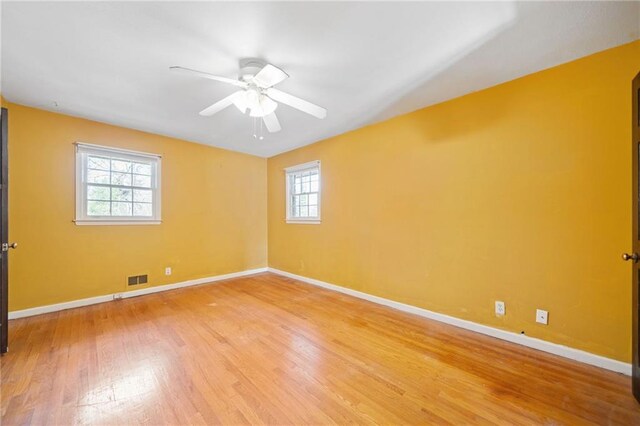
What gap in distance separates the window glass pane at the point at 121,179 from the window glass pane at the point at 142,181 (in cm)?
7

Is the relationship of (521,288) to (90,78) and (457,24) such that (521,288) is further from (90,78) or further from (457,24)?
(90,78)

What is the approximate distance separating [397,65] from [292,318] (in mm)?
2745

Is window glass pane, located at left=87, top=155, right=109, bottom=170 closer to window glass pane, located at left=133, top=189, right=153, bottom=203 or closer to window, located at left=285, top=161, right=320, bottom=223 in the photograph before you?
window glass pane, located at left=133, top=189, right=153, bottom=203

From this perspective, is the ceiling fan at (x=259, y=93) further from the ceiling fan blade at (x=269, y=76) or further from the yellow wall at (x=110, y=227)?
the yellow wall at (x=110, y=227)

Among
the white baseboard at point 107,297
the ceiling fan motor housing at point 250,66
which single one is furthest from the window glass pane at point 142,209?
the ceiling fan motor housing at point 250,66

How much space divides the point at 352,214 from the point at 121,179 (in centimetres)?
336

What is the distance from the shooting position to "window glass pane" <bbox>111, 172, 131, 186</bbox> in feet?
11.3

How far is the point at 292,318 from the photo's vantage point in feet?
9.25

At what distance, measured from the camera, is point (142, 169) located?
3.71m

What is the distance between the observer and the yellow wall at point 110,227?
Answer: 2830 mm

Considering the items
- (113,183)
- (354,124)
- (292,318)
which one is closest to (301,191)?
(354,124)

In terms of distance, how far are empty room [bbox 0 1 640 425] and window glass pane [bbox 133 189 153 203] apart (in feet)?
0.10

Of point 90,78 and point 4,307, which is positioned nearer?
point 4,307

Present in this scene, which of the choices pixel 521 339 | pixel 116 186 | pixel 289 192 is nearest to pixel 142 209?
pixel 116 186
